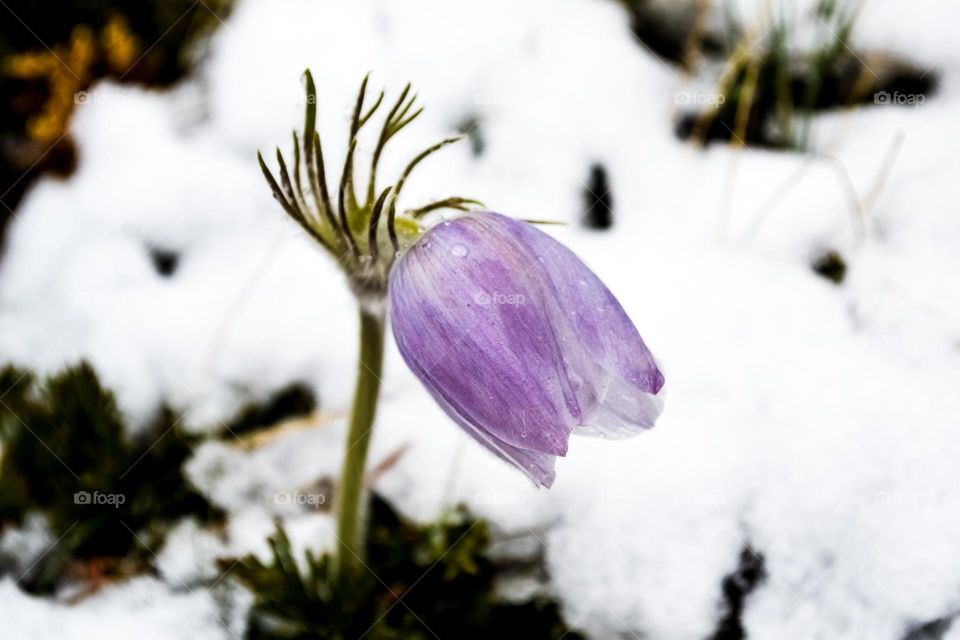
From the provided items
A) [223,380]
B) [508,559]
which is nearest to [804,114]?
[508,559]

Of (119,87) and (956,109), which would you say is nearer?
(956,109)

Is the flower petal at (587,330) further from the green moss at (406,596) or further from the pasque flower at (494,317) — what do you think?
the green moss at (406,596)

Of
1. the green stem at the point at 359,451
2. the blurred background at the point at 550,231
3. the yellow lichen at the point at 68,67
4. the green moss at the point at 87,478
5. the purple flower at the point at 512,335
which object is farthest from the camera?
the yellow lichen at the point at 68,67

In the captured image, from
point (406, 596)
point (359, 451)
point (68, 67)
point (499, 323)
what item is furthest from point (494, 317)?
point (68, 67)

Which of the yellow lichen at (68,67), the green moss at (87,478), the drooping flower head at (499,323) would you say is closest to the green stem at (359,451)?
the drooping flower head at (499,323)

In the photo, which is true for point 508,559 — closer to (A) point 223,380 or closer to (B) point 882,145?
(A) point 223,380

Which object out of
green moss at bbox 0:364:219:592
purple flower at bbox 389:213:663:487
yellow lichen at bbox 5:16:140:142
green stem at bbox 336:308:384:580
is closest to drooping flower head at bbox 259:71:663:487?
purple flower at bbox 389:213:663:487

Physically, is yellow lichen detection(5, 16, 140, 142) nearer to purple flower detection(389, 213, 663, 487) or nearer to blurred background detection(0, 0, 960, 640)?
blurred background detection(0, 0, 960, 640)
